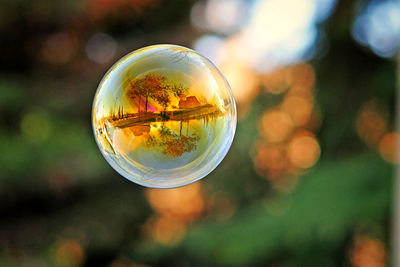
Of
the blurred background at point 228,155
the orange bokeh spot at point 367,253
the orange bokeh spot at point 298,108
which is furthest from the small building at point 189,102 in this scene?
the orange bokeh spot at point 367,253

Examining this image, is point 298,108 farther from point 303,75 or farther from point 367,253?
point 367,253

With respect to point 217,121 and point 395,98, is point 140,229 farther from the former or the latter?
point 217,121

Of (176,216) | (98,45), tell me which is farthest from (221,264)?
(98,45)

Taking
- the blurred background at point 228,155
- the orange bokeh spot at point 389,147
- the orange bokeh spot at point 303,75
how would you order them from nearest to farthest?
the blurred background at point 228,155 < the orange bokeh spot at point 389,147 < the orange bokeh spot at point 303,75

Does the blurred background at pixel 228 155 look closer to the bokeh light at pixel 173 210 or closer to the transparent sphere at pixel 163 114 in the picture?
the bokeh light at pixel 173 210

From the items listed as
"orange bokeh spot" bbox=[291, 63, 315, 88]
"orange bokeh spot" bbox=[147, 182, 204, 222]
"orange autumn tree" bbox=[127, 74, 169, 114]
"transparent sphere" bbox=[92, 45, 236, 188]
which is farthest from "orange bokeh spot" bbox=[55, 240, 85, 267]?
"orange autumn tree" bbox=[127, 74, 169, 114]
